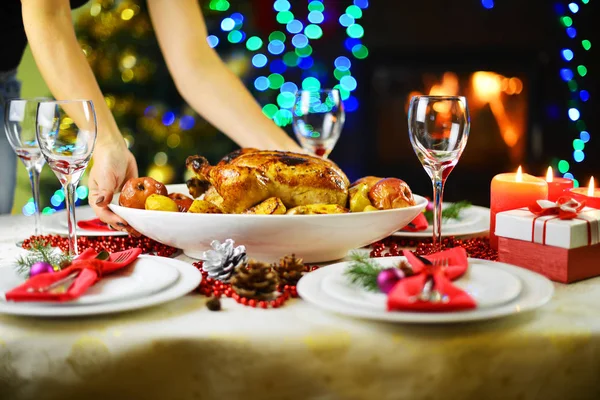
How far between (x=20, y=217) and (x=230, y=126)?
55cm

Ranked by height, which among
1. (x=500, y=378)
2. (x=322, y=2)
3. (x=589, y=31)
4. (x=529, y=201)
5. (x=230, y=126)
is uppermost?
Answer: (x=322, y=2)

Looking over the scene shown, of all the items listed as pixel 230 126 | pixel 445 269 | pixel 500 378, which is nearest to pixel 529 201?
pixel 445 269

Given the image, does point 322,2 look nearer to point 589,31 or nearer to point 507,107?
point 507,107

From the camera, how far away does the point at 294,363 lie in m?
0.70

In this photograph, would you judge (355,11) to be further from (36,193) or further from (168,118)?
(36,193)

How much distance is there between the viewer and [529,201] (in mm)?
1062

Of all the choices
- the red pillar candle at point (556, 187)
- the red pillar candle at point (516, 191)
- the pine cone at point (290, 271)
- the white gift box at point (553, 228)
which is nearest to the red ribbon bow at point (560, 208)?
the white gift box at point (553, 228)

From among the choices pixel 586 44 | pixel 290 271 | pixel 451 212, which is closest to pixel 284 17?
pixel 586 44

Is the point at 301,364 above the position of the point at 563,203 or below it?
below

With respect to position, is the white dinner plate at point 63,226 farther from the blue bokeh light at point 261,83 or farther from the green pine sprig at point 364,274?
the blue bokeh light at point 261,83

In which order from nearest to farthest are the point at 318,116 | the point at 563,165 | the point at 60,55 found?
the point at 60,55
the point at 318,116
the point at 563,165

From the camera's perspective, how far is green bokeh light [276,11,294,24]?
158 inches

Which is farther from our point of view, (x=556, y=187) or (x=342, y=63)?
(x=342, y=63)

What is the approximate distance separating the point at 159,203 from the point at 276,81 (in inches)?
119
